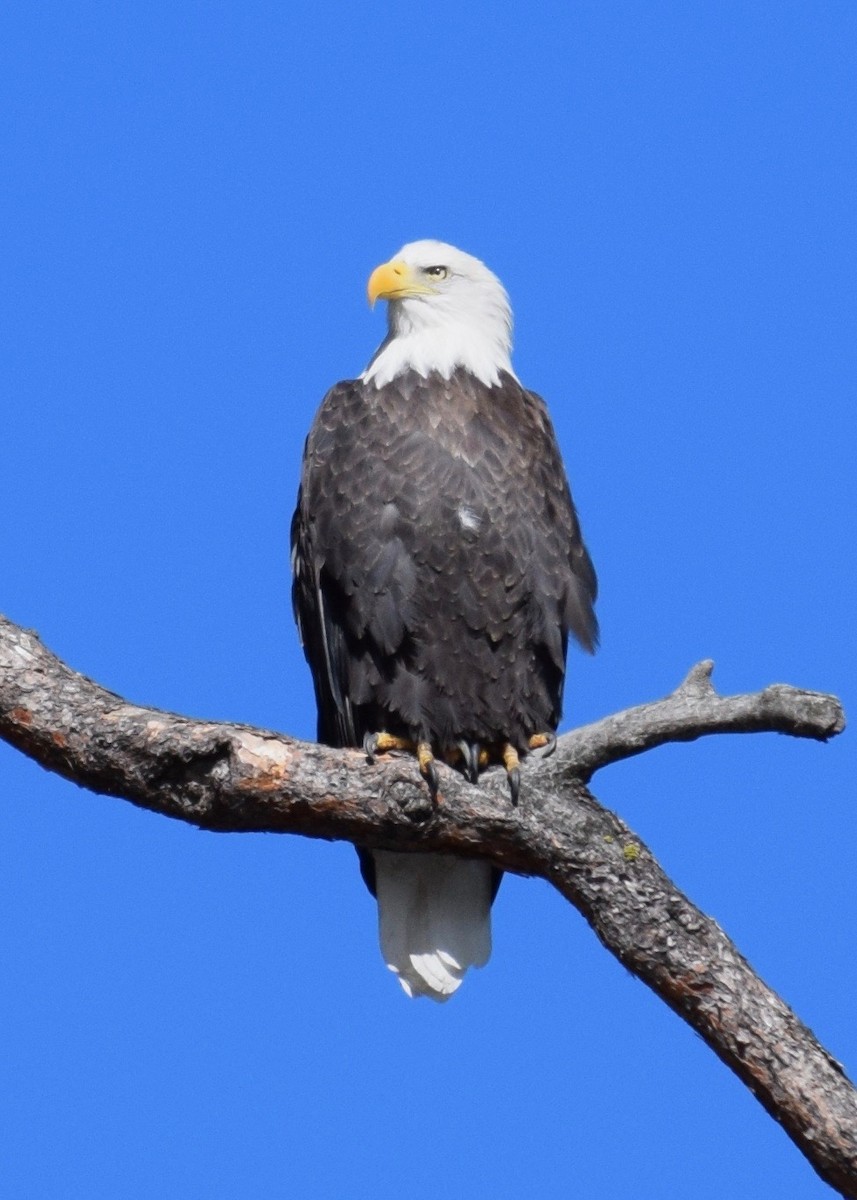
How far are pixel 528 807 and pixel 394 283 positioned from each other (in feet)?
7.62

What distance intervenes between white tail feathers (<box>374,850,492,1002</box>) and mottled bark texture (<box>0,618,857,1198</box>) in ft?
4.02

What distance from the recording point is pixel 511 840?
4227 mm

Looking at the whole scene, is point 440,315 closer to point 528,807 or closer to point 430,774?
point 430,774

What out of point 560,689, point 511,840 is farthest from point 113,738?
point 560,689

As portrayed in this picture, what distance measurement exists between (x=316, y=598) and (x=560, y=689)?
0.82m

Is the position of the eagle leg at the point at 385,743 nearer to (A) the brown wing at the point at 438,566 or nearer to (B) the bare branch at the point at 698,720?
(A) the brown wing at the point at 438,566

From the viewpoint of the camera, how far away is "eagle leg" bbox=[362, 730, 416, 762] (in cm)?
503

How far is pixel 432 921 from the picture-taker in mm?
5602

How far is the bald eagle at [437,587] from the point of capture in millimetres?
5152

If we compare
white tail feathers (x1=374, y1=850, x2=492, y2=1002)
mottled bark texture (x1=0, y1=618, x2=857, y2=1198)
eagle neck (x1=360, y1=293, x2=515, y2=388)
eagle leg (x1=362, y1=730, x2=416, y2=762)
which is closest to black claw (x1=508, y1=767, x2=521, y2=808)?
mottled bark texture (x1=0, y1=618, x2=857, y2=1198)

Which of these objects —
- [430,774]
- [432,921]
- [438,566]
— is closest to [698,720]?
[430,774]

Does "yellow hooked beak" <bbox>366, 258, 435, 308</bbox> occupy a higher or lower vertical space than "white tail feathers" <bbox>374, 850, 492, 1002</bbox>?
higher

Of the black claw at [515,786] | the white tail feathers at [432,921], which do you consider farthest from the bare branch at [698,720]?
the white tail feathers at [432,921]

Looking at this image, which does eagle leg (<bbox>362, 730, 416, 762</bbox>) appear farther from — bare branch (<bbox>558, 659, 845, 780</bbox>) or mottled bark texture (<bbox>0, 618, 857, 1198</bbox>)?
bare branch (<bbox>558, 659, 845, 780</bbox>)
